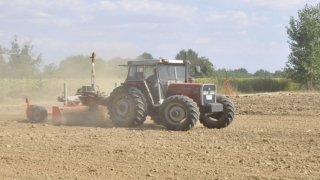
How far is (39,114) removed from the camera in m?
15.5

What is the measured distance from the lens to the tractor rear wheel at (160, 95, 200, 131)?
1274 centimetres

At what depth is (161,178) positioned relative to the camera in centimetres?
748

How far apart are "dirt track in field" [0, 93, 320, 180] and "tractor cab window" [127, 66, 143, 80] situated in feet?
4.83

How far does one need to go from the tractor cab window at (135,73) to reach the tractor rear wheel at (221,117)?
207 cm

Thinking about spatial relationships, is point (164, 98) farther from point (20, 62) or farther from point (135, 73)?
point (20, 62)

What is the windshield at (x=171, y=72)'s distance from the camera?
1397cm

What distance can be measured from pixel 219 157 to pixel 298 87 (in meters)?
42.9

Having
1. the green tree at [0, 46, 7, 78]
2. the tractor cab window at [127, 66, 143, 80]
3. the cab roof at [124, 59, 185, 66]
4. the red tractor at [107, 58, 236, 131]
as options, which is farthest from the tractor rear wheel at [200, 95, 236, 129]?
the green tree at [0, 46, 7, 78]

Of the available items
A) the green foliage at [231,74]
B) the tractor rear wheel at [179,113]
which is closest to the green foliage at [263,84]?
the green foliage at [231,74]

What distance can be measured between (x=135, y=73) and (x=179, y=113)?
2.10m

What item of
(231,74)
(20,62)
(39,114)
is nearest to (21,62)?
(20,62)

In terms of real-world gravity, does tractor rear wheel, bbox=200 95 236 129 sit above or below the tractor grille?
below

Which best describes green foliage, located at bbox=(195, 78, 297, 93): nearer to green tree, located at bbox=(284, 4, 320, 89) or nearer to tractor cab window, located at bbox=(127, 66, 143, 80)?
green tree, located at bbox=(284, 4, 320, 89)

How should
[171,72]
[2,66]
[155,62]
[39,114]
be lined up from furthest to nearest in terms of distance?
[2,66] < [39,114] < [171,72] < [155,62]
